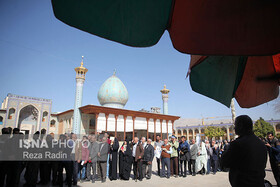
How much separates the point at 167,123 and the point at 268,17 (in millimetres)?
26536

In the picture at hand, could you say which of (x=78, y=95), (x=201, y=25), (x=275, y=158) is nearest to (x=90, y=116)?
(x=78, y=95)

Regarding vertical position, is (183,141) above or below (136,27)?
below

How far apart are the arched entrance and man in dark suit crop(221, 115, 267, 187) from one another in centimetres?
2945

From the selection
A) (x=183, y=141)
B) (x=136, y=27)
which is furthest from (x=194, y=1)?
(x=183, y=141)

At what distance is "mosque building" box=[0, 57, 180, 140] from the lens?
21422 millimetres

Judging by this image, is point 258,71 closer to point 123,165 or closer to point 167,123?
point 123,165

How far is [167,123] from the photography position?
1081 inches

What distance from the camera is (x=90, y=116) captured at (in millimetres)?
22359

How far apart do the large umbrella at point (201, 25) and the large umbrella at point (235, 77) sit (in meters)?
0.65

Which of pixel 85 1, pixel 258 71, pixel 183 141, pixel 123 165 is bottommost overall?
pixel 123 165

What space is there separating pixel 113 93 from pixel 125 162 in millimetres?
19427

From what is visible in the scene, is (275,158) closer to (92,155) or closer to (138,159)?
(138,159)

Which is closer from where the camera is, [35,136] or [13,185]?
[13,185]

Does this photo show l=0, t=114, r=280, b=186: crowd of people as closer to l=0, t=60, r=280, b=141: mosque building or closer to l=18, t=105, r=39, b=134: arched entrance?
l=0, t=60, r=280, b=141: mosque building
